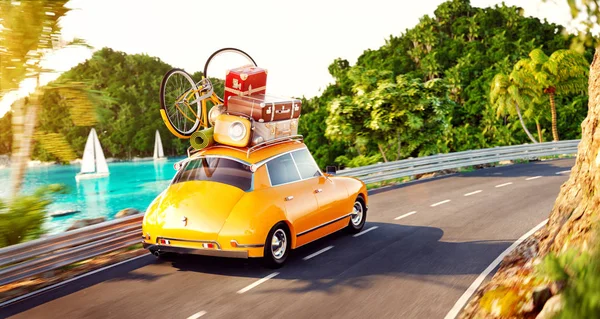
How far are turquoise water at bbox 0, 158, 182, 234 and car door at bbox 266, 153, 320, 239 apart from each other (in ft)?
195

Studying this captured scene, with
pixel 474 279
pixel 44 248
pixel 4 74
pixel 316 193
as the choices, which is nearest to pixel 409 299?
pixel 474 279

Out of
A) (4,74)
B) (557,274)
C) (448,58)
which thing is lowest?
(557,274)

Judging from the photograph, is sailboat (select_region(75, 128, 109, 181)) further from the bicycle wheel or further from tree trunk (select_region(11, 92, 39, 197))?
the bicycle wheel

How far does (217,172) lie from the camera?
9.75 meters

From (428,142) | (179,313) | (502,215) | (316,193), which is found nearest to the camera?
(179,313)

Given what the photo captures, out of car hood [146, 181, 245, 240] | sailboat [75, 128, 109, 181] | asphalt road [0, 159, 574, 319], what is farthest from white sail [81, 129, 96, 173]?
car hood [146, 181, 245, 240]

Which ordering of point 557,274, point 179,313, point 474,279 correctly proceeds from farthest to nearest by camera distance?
point 474,279 → point 179,313 → point 557,274

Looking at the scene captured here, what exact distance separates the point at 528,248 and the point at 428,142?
2023 cm

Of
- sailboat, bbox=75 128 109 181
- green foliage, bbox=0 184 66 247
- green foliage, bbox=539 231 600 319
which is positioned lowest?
sailboat, bbox=75 128 109 181

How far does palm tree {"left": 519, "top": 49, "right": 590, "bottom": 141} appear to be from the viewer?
131 ft

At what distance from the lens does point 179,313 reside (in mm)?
7512

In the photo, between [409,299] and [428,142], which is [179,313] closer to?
[409,299]

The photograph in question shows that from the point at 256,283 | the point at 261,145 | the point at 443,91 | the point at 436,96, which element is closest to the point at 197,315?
the point at 256,283

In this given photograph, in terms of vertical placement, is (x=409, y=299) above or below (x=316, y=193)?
below
